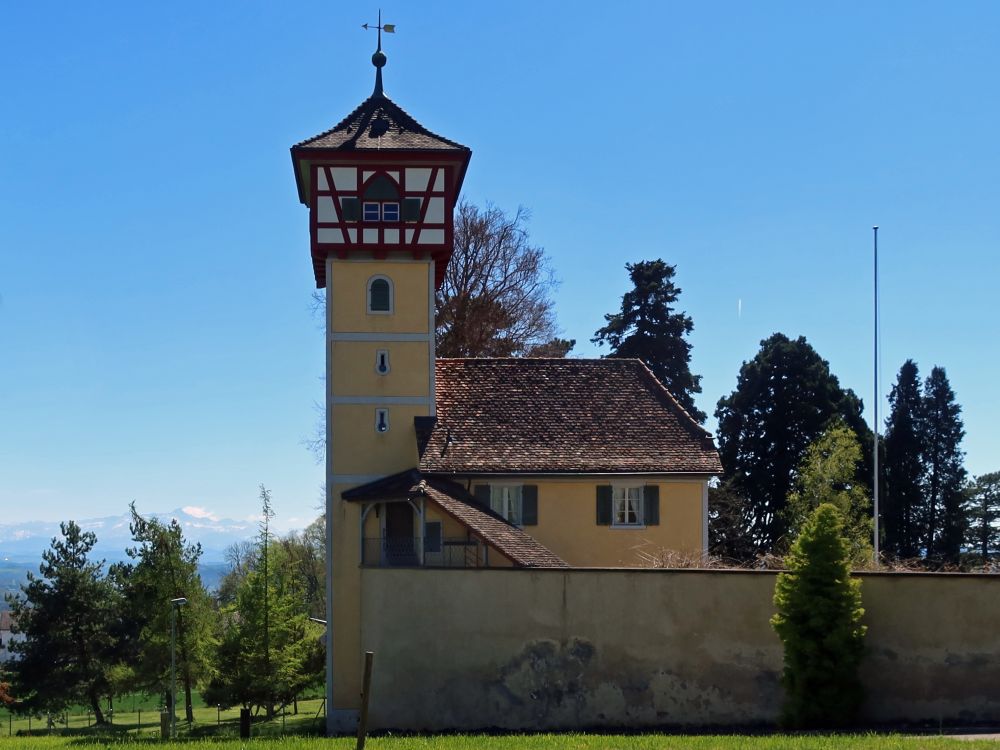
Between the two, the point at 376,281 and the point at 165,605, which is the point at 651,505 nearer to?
the point at 376,281

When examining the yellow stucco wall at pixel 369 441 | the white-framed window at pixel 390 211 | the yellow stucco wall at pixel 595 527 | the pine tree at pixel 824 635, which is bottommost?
the pine tree at pixel 824 635

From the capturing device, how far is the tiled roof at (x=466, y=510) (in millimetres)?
25812

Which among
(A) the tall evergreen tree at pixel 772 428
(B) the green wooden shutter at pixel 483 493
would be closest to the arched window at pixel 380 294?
(B) the green wooden shutter at pixel 483 493

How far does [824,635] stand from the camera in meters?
21.1

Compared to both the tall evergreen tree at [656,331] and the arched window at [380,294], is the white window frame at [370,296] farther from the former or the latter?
the tall evergreen tree at [656,331]

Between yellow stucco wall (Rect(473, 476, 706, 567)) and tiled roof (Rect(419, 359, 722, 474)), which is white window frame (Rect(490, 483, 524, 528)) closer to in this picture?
yellow stucco wall (Rect(473, 476, 706, 567))

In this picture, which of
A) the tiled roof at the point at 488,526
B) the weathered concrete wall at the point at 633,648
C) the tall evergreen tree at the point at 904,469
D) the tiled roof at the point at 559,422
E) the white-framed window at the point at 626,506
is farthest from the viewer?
the tall evergreen tree at the point at 904,469

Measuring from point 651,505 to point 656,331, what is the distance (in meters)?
21.8

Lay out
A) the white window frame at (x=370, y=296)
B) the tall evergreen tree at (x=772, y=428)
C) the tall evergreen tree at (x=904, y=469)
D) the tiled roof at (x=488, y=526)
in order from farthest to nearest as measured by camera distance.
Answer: the tall evergreen tree at (x=904, y=469) → the tall evergreen tree at (x=772, y=428) → the white window frame at (x=370, y=296) → the tiled roof at (x=488, y=526)

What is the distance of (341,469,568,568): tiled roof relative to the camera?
2581 cm

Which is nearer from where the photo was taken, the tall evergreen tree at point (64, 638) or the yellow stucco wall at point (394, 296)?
the yellow stucco wall at point (394, 296)

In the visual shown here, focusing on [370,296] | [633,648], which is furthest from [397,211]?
[633,648]

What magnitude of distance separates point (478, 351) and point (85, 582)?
18.5 m

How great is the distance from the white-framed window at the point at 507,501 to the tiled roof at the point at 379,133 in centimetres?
811
